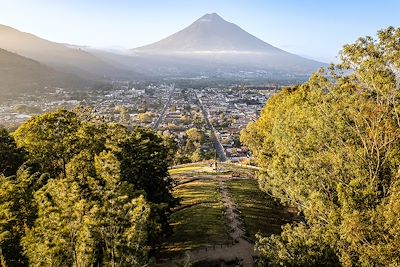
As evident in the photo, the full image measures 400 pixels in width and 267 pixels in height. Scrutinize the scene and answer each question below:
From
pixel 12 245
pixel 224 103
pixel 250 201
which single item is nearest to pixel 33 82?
pixel 224 103

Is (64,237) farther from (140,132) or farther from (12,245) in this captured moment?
(140,132)

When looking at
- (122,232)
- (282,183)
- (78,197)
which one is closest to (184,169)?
(282,183)

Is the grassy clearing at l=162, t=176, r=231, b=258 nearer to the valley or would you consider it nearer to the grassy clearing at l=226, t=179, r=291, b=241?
the valley

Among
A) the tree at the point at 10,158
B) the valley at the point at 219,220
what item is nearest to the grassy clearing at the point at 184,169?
the valley at the point at 219,220

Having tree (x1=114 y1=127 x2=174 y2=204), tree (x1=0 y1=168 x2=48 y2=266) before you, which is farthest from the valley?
tree (x1=0 y1=168 x2=48 y2=266)

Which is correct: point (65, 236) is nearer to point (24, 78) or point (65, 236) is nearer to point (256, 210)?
point (256, 210)

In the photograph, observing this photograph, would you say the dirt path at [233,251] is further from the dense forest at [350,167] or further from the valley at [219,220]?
the dense forest at [350,167]
